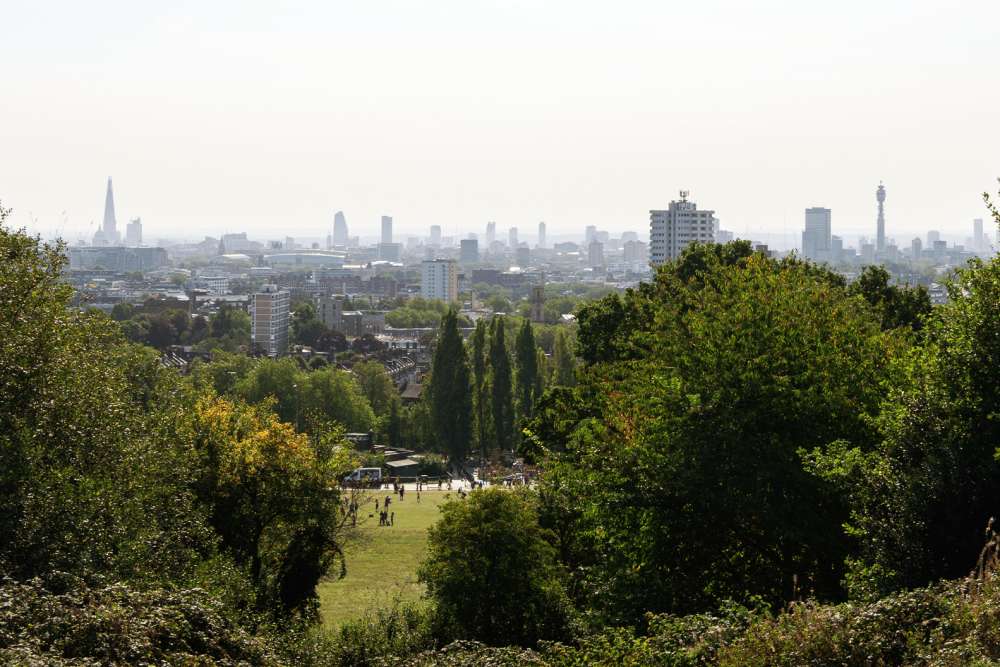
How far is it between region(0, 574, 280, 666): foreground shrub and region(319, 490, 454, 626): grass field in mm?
7718

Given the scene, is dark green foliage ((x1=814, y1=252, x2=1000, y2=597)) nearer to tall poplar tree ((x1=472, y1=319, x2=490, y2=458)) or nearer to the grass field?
the grass field

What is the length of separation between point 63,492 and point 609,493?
665 cm

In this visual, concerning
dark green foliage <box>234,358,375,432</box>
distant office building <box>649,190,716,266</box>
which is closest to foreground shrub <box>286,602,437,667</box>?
dark green foliage <box>234,358,375,432</box>

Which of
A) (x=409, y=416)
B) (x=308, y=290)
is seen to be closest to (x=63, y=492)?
(x=409, y=416)

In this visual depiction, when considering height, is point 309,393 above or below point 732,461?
below

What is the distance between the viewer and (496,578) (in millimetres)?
16000

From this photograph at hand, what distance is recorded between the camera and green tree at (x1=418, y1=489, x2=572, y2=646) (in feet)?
51.9

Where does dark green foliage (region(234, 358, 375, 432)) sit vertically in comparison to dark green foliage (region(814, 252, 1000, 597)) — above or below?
below

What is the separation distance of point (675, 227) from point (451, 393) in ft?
399

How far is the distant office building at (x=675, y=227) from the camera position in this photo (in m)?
167

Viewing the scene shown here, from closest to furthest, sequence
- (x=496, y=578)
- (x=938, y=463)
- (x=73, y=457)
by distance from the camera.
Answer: (x=938, y=463), (x=73, y=457), (x=496, y=578)

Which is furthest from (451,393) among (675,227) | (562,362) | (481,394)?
(675,227)

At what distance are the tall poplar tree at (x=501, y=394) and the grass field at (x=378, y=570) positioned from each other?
19.5 metres

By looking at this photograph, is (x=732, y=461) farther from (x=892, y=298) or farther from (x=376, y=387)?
(x=376, y=387)
